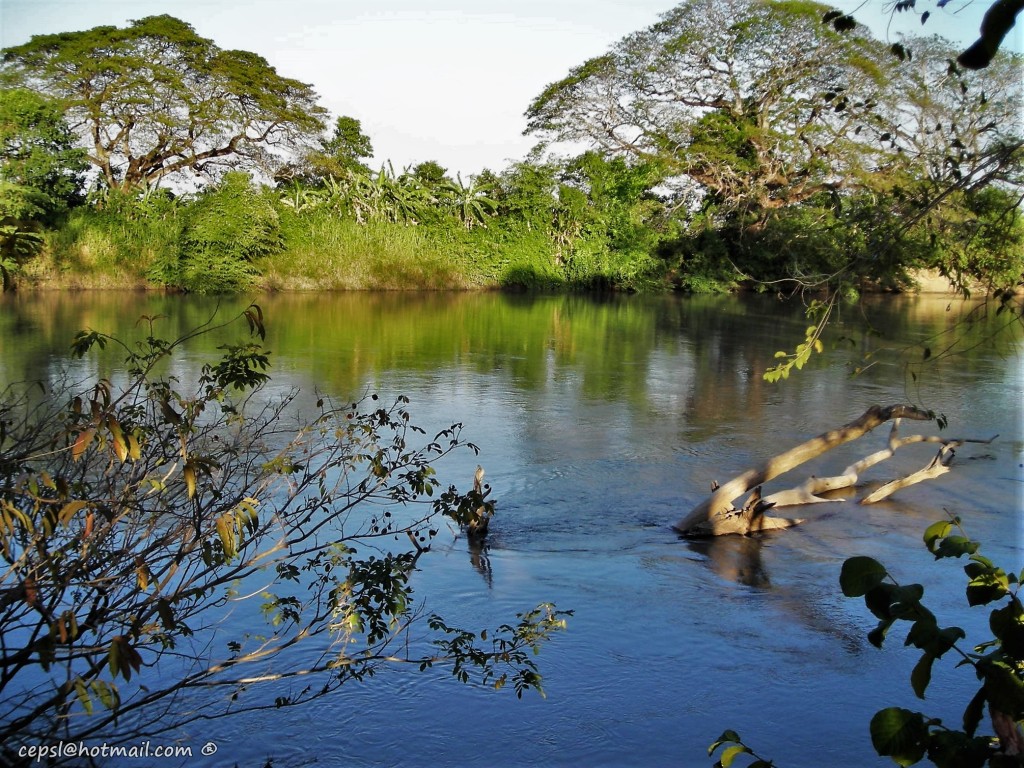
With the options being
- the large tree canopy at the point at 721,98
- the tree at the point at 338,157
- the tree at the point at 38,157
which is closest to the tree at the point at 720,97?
the large tree canopy at the point at 721,98

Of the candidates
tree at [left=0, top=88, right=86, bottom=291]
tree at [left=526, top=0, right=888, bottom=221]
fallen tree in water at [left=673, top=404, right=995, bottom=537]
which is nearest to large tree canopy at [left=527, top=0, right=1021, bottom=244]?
tree at [left=526, top=0, right=888, bottom=221]

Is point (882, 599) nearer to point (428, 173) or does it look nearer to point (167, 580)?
point (167, 580)

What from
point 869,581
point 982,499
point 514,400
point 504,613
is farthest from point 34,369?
point 869,581

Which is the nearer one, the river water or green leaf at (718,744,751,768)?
green leaf at (718,744,751,768)

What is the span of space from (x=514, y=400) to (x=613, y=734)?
22.0ft

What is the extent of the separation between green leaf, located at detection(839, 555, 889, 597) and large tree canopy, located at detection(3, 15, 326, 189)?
92.6 ft

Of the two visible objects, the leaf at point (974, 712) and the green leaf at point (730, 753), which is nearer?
the leaf at point (974, 712)

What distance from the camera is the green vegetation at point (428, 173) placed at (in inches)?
969

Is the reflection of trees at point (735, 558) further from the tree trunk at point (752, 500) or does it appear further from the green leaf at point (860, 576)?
the green leaf at point (860, 576)

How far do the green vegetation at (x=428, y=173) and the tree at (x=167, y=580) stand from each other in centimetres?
2006

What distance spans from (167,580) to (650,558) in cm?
340

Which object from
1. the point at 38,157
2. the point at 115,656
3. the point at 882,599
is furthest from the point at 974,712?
Result: the point at 38,157

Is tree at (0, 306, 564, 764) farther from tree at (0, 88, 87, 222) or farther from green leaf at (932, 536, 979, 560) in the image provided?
tree at (0, 88, 87, 222)

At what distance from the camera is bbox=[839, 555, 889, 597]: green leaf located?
150 centimetres
